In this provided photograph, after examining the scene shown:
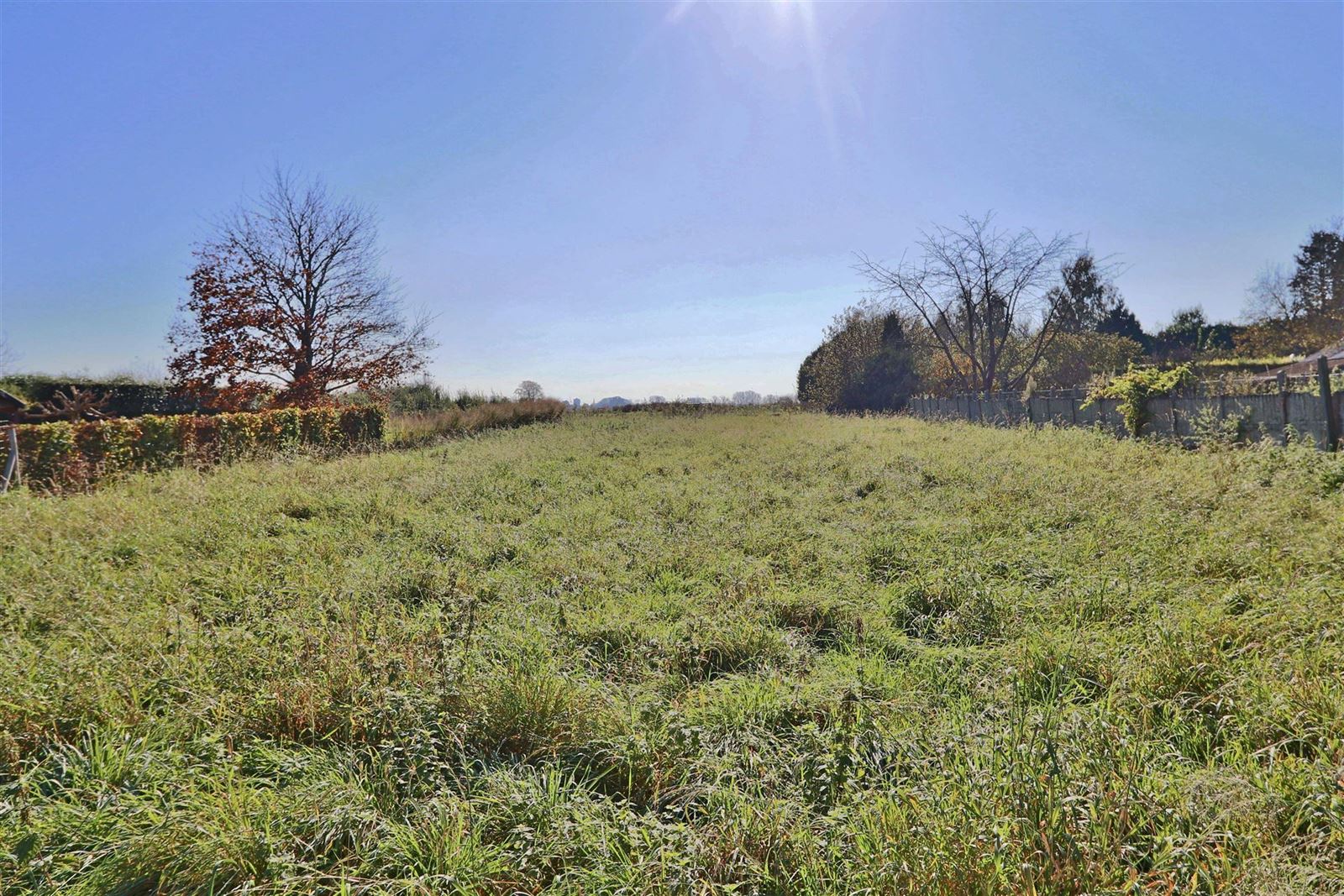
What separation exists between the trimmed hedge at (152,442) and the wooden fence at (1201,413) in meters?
17.2

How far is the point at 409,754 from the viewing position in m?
2.34

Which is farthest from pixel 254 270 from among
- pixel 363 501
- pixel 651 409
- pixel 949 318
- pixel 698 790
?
pixel 949 318

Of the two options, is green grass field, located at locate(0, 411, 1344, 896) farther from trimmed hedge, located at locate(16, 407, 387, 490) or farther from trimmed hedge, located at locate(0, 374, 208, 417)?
trimmed hedge, located at locate(0, 374, 208, 417)

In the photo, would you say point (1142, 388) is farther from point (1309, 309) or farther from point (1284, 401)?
point (1309, 309)

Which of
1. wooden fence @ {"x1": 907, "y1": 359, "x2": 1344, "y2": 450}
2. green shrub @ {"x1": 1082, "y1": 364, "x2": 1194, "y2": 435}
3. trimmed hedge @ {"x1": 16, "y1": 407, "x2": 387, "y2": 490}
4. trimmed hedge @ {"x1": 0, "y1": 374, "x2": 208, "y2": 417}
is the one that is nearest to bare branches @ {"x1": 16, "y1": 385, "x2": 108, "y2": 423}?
trimmed hedge @ {"x1": 0, "y1": 374, "x2": 208, "y2": 417}

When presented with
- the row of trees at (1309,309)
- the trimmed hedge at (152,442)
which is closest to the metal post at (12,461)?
the trimmed hedge at (152,442)

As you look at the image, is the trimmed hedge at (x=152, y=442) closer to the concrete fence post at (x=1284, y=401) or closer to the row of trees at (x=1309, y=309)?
the concrete fence post at (x=1284, y=401)

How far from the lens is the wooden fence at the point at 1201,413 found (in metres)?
7.56

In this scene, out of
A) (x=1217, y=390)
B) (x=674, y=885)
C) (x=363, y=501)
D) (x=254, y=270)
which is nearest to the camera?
(x=674, y=885)

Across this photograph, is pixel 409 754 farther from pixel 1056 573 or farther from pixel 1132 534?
pixel 1132 534

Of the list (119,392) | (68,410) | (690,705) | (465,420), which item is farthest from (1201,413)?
(119,392)

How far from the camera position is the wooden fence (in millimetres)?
7562

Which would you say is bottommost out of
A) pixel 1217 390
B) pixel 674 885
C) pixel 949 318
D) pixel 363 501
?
pixel 674 885

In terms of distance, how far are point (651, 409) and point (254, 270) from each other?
19089 millimetres
